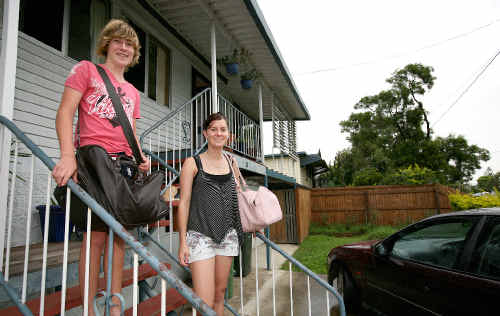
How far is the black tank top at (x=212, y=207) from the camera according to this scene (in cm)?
156

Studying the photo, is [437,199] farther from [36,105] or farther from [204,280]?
[36,105]

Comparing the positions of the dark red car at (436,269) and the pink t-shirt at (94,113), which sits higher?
the pink t-shirt at (94,113)

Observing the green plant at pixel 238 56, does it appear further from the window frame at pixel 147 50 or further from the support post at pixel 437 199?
the support post at pixel 437 199

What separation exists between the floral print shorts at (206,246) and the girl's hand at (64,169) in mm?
695

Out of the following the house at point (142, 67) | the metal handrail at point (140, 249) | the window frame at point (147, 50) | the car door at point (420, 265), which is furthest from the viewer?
the window frame at point (147, 50)

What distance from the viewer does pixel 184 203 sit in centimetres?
157

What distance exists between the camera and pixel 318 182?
93.1 ft

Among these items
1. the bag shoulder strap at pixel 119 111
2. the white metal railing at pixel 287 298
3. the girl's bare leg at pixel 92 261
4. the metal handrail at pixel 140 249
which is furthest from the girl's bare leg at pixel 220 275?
the white metal railing at pixel 287 298

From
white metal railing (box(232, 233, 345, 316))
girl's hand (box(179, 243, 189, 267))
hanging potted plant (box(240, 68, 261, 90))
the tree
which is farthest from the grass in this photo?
the tree

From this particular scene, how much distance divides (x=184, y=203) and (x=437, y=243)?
8.07ft

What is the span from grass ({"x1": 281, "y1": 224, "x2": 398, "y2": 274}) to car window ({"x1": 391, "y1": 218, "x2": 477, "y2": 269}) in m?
3.28

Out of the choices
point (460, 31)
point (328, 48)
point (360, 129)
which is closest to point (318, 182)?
point (360, 129)

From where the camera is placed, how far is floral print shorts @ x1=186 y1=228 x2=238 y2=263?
1.51 metres

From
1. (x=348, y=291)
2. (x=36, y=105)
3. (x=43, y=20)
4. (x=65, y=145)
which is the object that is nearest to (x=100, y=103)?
(x=65, y=145)
